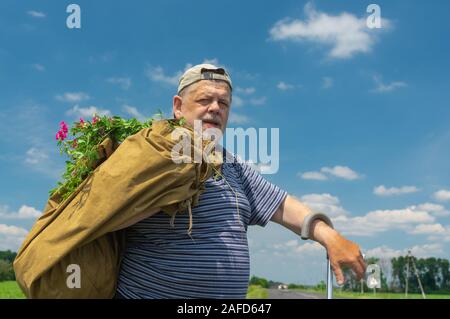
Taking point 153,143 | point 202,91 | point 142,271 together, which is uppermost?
point 202,91

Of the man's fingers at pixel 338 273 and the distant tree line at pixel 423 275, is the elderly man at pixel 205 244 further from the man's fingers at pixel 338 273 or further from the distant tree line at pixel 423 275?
the distant tree line at pixel 423 275

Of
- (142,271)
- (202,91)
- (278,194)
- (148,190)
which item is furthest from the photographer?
(278,194)

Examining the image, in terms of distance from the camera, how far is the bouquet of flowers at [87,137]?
2.18 metres

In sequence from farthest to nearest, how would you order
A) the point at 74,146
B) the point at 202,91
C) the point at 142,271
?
the point at 202,91
the point at 74,146
the point at 142,271

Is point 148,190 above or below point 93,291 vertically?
above

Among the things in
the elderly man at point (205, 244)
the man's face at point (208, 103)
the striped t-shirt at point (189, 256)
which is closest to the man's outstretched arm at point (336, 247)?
the elderly man at point (205, 244)

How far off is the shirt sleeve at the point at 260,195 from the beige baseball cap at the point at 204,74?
1.65 ft

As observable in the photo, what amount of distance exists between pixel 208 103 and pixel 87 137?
625 mm

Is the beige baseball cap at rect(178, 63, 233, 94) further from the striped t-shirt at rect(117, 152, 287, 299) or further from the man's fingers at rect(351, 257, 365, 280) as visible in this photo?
the man's fingers at rect(351, 257, 365, 280)

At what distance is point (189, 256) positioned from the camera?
2.13 meters

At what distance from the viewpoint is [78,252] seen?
78.0 inches
